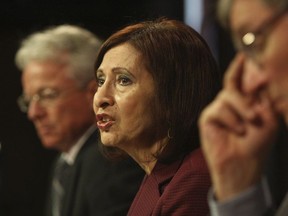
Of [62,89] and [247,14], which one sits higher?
[247,14]

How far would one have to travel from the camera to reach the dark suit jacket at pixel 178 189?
5.84 ft

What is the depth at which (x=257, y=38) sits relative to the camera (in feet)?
4.30

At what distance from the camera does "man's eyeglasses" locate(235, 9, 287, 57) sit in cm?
128

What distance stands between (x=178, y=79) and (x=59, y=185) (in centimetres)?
134

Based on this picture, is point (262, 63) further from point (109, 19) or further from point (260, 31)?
point (109, 19)

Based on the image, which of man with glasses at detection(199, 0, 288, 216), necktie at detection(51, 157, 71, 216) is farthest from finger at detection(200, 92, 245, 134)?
necktie at detection(51, 157, 71, 216)

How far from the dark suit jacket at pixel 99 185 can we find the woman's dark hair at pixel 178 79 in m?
0.49

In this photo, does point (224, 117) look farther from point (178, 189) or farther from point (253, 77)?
point (178, 189)

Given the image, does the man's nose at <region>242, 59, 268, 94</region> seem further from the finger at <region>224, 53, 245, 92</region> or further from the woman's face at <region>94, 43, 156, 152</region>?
the woman's face at <region>94, 43, 156, 152</region>

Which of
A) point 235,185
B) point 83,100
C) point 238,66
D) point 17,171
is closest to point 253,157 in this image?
point 235,185

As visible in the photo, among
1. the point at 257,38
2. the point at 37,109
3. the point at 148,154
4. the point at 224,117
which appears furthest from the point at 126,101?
the point at 37,109

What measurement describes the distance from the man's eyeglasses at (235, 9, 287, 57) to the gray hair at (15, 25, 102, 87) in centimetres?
194

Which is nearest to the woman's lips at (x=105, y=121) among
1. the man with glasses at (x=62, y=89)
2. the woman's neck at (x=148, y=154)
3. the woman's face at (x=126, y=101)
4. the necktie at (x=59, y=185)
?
the woman's face at (x=126, y=101)

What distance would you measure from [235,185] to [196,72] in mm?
608
